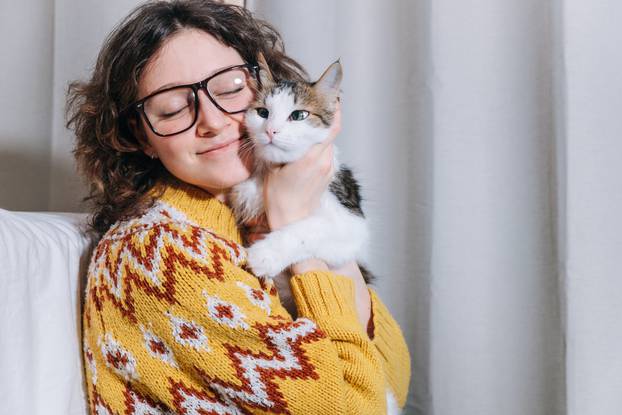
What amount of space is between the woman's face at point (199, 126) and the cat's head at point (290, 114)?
0.18 ft

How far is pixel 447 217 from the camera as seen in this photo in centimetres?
151

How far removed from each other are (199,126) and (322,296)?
0.42 metres

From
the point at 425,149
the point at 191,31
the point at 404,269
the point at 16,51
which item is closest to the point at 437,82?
the point at 425,149

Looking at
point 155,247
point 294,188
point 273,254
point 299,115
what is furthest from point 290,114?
point 155,247

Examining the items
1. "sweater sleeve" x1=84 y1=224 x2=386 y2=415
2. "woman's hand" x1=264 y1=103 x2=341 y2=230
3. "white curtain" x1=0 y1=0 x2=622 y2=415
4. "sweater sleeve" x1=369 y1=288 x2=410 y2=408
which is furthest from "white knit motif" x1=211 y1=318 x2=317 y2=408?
"white curtain" x1=0 y1=0 x2=622 y2=415

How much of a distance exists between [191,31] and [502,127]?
Answer: 2.65 ft

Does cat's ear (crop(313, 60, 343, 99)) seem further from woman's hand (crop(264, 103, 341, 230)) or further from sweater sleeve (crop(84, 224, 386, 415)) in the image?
sweater sleeve (crop(84, 224, 386, 415))

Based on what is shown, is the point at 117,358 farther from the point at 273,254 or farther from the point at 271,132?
the point at 271,132

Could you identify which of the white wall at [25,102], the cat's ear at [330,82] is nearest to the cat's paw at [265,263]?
the cat's ear at [330,82]

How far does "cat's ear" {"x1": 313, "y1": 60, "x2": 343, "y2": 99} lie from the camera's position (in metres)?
1.18

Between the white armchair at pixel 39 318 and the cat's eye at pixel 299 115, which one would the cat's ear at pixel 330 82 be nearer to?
the cat's eye at pixel 299 115

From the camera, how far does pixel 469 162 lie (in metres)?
1.47

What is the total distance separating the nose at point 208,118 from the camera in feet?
3.66

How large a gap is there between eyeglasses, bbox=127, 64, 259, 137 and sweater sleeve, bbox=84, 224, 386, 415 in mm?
259
